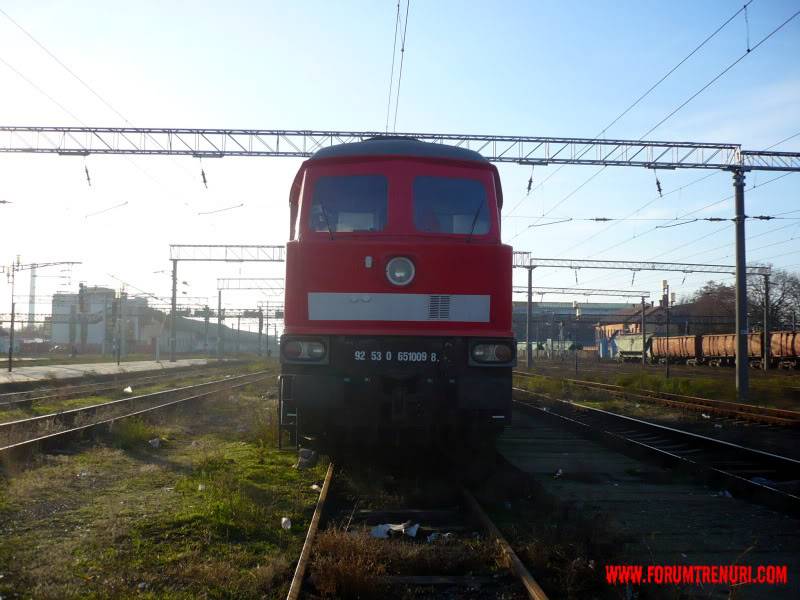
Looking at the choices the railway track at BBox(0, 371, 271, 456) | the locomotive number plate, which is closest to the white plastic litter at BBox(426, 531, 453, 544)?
the locomotive number plate

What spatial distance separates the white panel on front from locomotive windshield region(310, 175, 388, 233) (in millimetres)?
917

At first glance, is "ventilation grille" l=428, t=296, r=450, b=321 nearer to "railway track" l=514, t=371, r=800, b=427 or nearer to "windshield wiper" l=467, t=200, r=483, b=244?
"windshield wiper" l=467, t=200, r=483, b=244

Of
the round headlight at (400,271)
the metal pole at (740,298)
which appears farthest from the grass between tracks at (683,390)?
the round headlight at (400,271)

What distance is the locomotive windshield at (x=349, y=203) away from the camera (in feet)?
24.4

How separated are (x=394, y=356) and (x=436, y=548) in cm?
206

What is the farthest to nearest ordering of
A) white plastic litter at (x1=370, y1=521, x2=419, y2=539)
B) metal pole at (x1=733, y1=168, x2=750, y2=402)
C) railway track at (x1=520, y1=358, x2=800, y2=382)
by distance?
1. railway track at (x1=520, y1=358, x2=800, y2=382)
2. metal pole at (x1=733, y1=168, x2=750, y2=402)
3. white plastic litter at (x1=370, y1=521, x2=419, y2=539)

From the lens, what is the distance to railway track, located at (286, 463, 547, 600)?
4480mm

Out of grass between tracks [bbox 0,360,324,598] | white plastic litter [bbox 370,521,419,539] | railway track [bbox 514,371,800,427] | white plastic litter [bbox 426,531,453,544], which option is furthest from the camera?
railway track [bbox 514,371,800,427]

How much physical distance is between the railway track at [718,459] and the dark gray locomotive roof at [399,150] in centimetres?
472

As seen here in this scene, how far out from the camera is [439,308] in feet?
22.6

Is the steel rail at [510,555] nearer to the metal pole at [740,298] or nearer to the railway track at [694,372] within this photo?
the metal pole at [740,298]

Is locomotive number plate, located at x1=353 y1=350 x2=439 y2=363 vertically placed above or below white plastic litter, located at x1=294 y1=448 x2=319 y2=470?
above

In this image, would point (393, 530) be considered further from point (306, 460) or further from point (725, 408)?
point (725, 408)

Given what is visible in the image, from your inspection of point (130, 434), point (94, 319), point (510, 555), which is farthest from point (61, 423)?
point (94, 319)
